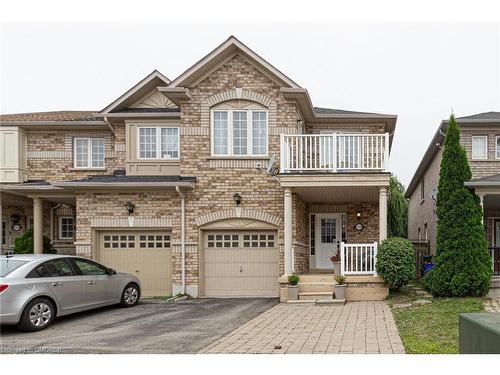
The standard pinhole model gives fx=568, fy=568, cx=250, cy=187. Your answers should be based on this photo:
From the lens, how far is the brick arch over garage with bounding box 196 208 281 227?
16.6 metres

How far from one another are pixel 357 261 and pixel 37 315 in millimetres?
8527

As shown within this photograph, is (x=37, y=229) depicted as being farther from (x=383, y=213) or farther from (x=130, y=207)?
(x=383, y=213)

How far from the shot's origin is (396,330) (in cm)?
976

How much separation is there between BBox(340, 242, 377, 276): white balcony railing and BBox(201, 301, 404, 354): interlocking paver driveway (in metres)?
1.92

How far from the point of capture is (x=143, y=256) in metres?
17.3

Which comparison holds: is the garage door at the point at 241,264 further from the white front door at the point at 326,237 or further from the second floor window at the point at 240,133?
the white front door at the point at 326,237

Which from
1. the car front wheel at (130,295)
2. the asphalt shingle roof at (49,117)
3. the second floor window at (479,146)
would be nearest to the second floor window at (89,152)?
the asphalt shingle roof at (49,117)

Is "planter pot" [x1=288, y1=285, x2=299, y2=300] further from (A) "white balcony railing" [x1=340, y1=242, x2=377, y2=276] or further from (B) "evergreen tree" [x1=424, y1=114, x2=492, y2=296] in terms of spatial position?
(B) "evergreen tree" [x1=424, y1=114, x2=492, y2=296]

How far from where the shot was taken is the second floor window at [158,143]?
18.3m

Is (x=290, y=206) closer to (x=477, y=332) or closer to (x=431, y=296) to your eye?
(x=431, y=296)

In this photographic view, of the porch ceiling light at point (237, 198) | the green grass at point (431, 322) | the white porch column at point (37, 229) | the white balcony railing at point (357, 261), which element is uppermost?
the porch ceiling light at point (237, 198)

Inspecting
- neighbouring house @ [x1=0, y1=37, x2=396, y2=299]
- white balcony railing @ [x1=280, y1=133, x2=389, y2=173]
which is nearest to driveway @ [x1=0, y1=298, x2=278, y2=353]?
neighbouring house @ [x1=0, y1=37, x2=396, y2=299]

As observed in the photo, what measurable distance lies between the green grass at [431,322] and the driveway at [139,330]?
3066mm

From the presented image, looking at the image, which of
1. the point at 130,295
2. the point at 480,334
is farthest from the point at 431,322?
the point at 130,295
